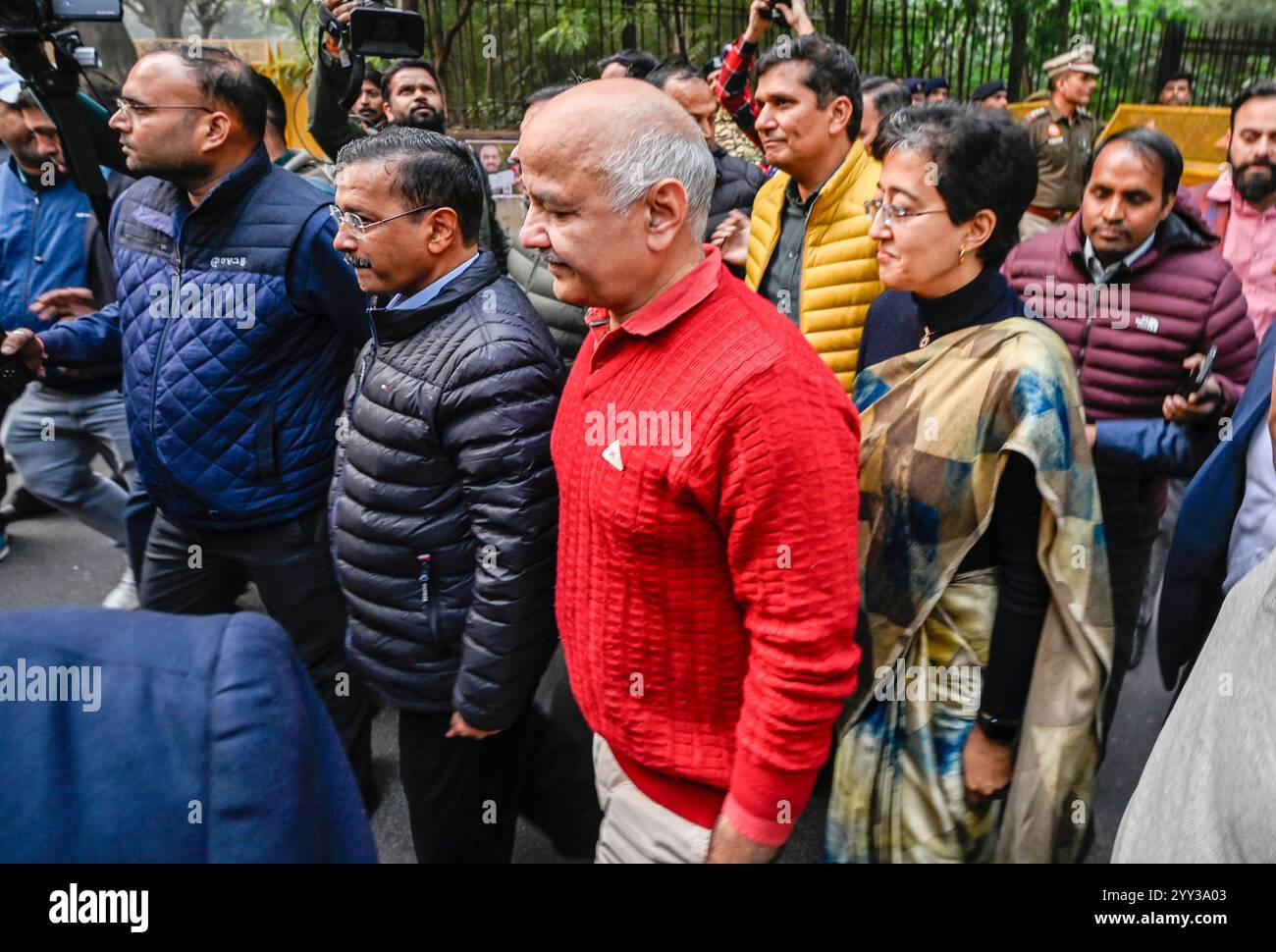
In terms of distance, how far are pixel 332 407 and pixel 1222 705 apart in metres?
2.36

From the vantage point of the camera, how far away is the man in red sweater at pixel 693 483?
140cm

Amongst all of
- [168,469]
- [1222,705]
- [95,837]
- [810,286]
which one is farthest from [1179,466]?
[168,469]

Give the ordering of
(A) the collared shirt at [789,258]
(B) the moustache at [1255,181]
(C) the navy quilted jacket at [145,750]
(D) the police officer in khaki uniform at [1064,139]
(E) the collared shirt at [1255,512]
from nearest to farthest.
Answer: (C) the navy quilted jacket at [145,750] → (E) the collared shirt at [1255,512] → (A) the collared shirt at [789,258] → (B) the moustache at [1255,181] → (D) the police officer in khaki uniform at [1064,139]

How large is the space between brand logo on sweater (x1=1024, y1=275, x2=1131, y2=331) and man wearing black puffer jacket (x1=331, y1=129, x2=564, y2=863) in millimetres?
1569

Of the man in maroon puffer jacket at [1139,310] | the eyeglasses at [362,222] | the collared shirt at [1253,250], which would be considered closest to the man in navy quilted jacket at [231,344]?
the eyeglasses at [362,222]

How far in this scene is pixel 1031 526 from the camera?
1782 millimetres

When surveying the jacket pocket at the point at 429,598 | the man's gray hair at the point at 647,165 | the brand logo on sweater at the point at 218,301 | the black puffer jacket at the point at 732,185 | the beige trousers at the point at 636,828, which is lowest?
the beige trousers at the point at 636,828

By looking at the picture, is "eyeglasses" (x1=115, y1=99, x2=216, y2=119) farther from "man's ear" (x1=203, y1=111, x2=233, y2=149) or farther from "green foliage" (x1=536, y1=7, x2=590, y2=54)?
Result: "green foliage" (x1=536, y1=7, x2=590, y2=54)

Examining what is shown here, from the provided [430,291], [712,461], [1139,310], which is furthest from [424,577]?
[1139,310]

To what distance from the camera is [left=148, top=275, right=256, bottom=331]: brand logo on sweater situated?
257 cm

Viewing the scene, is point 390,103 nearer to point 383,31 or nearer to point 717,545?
point 383,31

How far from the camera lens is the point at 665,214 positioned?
1493mm

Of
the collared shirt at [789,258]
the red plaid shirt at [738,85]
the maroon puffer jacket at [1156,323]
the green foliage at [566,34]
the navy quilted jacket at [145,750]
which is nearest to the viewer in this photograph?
the navy quilted jacket at [145,750]

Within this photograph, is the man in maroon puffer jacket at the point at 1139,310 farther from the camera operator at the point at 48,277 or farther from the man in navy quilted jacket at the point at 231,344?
the camera operator at the point at 48,277
